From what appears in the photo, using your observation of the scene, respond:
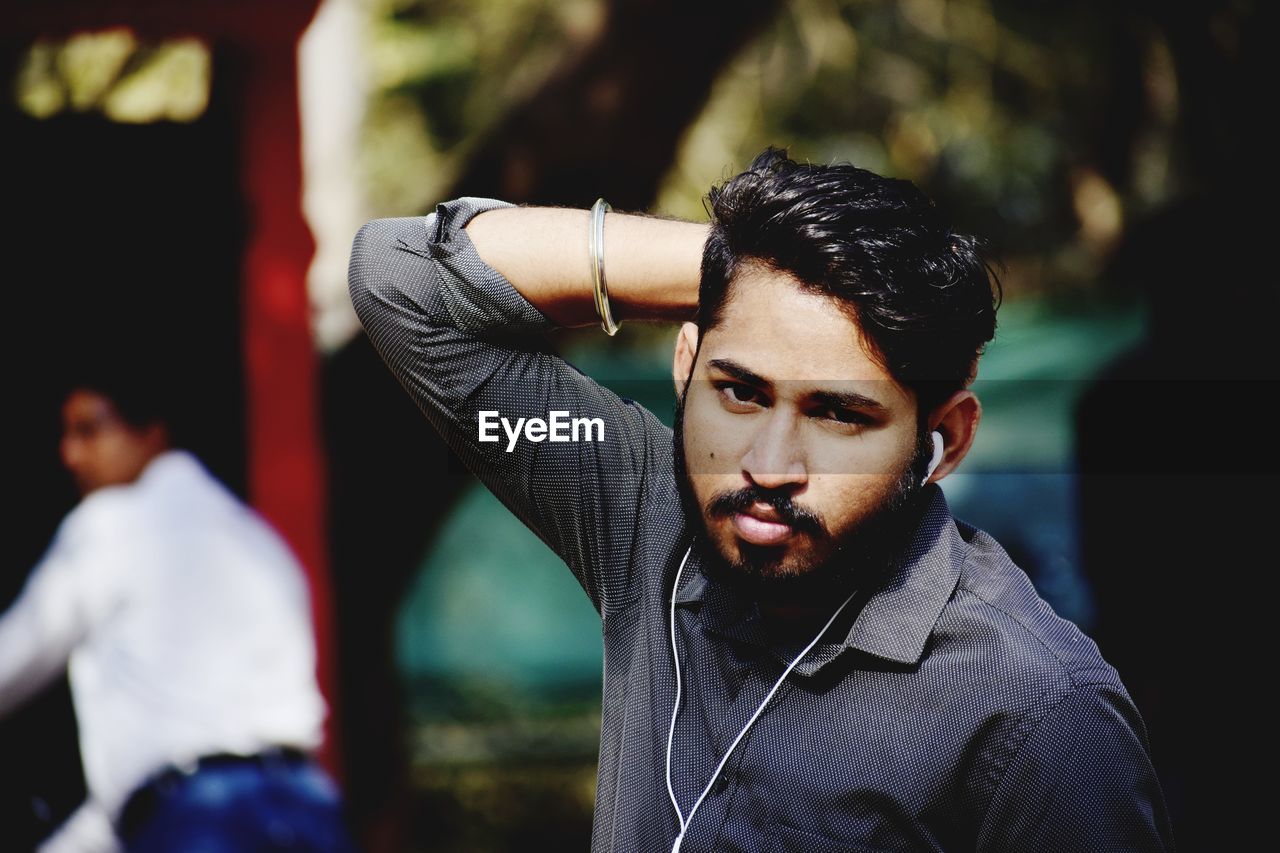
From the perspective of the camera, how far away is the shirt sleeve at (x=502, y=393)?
5.99 ft

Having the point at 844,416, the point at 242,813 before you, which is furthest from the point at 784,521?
the point at 242,813

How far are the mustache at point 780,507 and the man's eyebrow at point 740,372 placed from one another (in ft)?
0.43

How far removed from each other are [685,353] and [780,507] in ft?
0.98

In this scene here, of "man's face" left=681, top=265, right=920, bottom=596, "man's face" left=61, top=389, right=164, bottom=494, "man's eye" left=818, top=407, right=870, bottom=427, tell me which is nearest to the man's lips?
"man's face" left=681, top=265, right=920, bottom=596

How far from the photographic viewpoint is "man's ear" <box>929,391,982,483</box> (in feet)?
5.64

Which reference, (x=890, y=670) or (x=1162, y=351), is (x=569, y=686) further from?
(x=890, y=670)

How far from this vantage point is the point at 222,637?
11.7 ft

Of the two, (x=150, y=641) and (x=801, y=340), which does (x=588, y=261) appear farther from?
(x=150, y=641)

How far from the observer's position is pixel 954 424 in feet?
5.74

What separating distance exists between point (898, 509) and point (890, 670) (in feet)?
0.68

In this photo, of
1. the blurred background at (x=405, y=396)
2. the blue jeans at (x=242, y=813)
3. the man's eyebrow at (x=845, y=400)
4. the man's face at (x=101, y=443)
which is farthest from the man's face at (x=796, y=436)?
the blurred background at (x=405, y=396)

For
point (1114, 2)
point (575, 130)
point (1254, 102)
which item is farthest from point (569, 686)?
point (1114, 2)

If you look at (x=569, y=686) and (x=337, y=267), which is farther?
(x=569, y=686)

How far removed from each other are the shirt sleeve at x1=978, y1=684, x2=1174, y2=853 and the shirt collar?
0.19m
